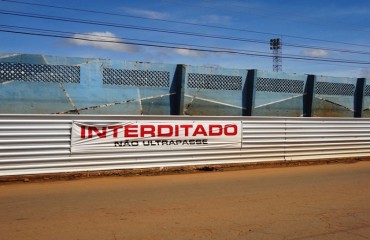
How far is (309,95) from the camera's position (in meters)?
17.3

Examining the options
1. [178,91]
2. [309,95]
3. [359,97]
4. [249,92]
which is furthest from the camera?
[359,97]

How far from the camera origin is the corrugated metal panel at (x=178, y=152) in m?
10.0

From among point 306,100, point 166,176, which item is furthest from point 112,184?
point 306,100

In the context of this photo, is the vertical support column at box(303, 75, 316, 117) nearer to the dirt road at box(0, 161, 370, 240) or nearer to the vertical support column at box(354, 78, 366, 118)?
the vertical support column at box(354, 78, 366, 118)

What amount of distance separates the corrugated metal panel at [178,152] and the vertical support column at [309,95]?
216cm

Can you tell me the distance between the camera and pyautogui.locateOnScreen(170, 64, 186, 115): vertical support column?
558 inches

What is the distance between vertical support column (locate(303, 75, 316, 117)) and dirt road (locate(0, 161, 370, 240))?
665cm

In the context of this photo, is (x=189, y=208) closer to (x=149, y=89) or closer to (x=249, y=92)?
(x=149, y=89)

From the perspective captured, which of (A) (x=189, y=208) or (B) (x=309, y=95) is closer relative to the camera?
(A) (x=189, y=208)

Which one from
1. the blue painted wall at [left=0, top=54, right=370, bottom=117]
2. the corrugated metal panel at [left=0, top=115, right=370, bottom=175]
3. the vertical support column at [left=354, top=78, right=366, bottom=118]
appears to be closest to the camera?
the corrugated metal panel at [left=0, top=115, right=370, bottom=175]

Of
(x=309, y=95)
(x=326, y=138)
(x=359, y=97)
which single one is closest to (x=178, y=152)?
(x=326, y=138)

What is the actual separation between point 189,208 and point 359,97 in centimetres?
1407

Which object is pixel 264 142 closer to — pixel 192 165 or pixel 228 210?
pixel 192 165

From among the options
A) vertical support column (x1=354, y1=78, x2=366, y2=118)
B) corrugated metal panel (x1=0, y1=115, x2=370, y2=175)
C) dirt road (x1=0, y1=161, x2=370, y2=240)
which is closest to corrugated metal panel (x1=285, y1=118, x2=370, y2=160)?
corrugated metal panel (x1=0, y1=115, x2=370, y2=175)
